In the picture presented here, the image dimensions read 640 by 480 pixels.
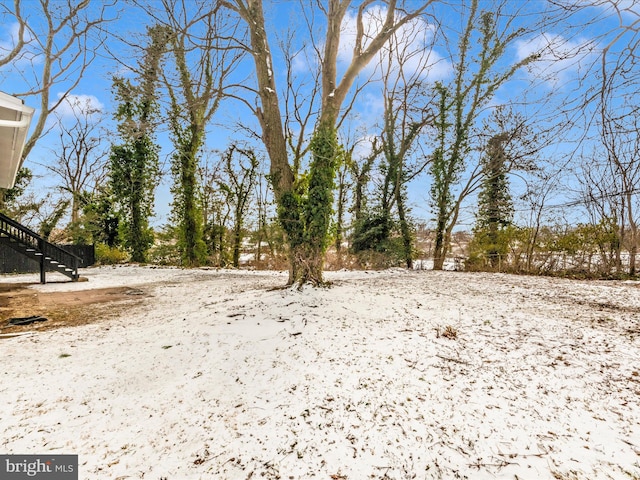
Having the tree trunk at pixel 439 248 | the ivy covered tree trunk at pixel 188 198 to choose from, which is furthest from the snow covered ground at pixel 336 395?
the ivy covered tree trunk at pixel 188 198

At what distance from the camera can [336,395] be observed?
2412 mm

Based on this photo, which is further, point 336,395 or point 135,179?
point 135,179

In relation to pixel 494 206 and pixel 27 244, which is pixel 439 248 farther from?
pixel 27 244

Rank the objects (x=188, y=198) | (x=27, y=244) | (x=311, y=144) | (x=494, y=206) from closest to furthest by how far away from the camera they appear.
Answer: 1. (x=311, y=144)
2. (x=27, y=244)
3. (x=494, y=206)
4. (x=188, y=198)

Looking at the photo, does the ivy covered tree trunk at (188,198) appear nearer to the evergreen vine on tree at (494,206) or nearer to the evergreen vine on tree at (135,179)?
the evergreen vine on tree at (135,179)

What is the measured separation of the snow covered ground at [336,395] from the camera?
184 centimetres

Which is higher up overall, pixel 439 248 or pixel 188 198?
pixel 188 198

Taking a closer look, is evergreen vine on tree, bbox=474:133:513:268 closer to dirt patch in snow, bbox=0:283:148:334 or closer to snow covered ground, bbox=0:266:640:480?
snow covered ground, bbox=0:266:640:480

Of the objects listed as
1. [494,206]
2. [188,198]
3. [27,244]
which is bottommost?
[27,244]

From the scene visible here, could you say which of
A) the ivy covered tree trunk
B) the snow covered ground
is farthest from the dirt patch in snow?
the ivy covered tree trunk

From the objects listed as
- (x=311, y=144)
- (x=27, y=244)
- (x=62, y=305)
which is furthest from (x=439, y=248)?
(x=27, y=244)

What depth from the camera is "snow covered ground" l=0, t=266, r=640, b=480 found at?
6.04 ft

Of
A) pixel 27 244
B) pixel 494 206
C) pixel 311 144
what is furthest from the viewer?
pixel 494 206

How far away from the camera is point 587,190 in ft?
31.9
